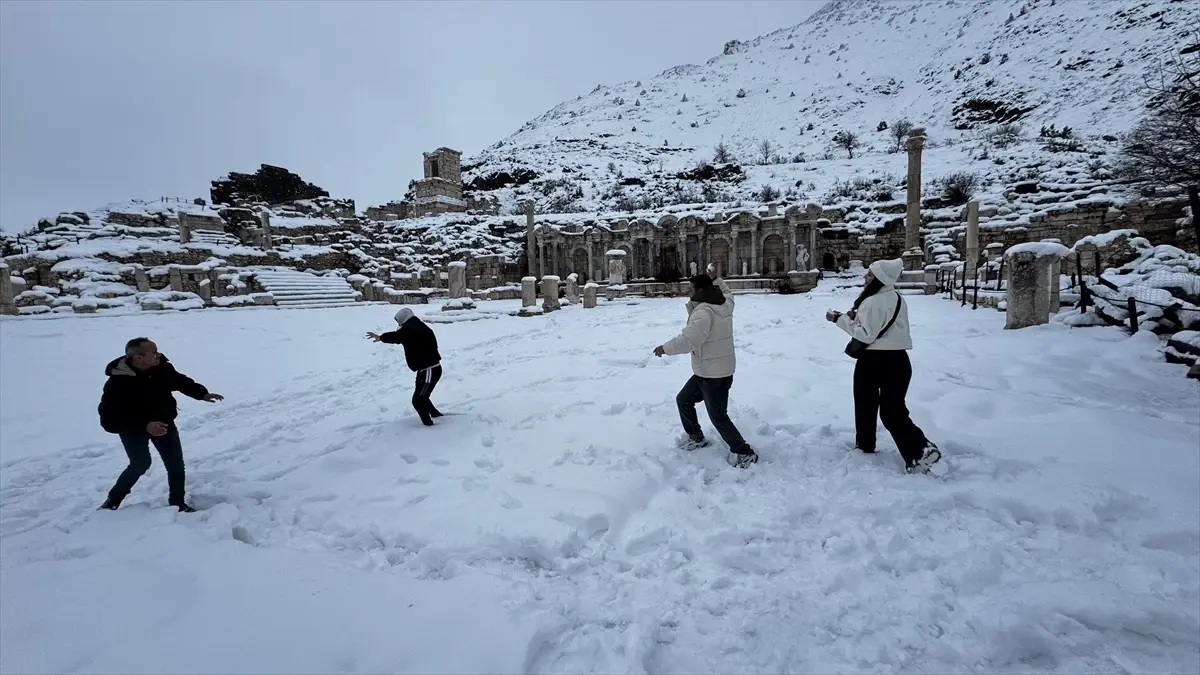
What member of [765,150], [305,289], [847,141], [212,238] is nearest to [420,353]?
[305,289]

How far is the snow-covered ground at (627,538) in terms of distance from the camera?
89.9 inches

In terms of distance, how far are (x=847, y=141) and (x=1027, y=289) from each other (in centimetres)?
3827

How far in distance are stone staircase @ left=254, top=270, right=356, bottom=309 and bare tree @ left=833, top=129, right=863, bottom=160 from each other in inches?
1453

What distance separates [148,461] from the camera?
3697 mm

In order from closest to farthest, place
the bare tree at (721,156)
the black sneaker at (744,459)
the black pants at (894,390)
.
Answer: the black pants at (894,390), the black sneaker at (744,459), the bare tree at (721,156)

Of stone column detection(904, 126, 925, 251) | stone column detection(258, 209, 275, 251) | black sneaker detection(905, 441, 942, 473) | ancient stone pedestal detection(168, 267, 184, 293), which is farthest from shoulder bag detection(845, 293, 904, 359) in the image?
stone column detection(258, 209, 275, 251)

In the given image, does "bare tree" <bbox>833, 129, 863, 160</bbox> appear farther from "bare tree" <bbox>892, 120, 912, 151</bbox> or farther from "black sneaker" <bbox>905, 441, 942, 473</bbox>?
"black sneaker" <bbox>905, 441, 942, 473</bbox>

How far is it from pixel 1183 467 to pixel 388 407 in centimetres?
741

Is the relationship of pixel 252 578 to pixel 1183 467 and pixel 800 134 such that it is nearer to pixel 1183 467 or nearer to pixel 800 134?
pixel 1183 467

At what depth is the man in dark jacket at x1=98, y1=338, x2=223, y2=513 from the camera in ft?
11.5

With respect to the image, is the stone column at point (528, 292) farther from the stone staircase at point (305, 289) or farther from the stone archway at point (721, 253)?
the stone archway at point (721, 253)

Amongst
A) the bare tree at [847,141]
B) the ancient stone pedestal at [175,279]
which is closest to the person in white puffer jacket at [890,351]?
the ancient stone pedestal at [175,279]

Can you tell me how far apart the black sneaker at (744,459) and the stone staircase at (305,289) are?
18.6 m

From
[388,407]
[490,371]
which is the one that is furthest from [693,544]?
[490,371]
